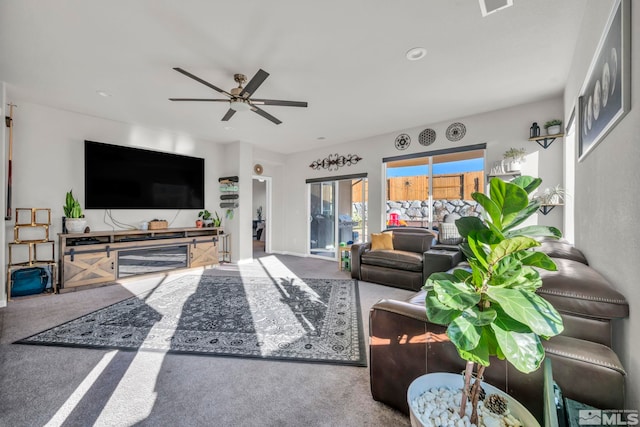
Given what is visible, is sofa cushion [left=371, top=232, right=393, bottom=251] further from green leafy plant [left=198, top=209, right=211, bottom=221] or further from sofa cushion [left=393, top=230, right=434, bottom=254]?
green leafy plant [left=198, top=209, right=211, bottom=221]

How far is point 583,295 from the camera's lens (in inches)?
41.8

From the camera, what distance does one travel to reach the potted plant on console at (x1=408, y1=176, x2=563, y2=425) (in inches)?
29.0

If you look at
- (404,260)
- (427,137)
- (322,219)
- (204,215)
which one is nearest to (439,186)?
(427,137)

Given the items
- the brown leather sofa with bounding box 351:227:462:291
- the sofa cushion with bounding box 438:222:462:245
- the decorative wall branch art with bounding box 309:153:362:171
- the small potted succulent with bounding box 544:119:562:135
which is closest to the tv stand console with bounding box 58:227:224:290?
the decorative wall branch art with bounding box 309:153:362:171

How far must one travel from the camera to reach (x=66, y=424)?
53.6 inches

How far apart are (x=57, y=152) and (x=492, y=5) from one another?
18.1 ft

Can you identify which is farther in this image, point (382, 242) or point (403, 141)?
point (403, 141)

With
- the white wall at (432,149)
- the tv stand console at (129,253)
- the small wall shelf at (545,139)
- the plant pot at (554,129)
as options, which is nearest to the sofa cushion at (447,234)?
the white wall at (432,149)

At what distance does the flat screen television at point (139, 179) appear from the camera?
4086mm

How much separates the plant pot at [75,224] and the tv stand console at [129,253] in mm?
119

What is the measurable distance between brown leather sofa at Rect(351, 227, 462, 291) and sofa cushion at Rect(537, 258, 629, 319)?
2325mm

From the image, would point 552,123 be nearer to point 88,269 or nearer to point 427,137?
point 427,137

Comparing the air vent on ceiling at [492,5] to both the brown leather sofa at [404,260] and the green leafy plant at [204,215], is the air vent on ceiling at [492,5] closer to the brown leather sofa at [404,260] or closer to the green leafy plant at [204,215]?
the brown leather sofa at [404,260]

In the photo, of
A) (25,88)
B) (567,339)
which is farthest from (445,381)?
(25,88)
